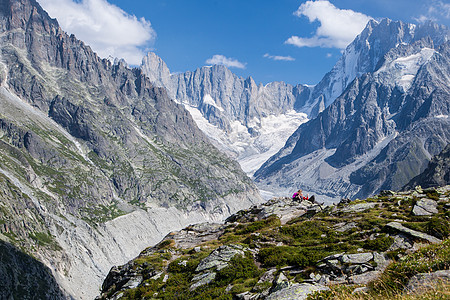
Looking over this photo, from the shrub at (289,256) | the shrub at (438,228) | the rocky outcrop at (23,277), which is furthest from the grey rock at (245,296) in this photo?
the rocky outcrop at (23,277)

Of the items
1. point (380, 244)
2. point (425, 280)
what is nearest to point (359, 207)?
point (380, 244)

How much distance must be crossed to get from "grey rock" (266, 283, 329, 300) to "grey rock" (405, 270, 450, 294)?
147 inches

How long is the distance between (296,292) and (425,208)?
2428 cm

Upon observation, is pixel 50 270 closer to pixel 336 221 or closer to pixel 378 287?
pixel 336 221

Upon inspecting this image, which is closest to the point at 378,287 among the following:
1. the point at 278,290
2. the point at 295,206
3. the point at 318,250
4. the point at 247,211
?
the point at 278,290

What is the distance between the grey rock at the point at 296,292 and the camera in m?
14.8

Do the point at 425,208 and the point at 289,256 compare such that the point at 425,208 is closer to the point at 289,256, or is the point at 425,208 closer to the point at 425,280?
the point at 289,256

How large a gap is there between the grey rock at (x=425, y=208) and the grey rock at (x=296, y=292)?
20984 millimetres

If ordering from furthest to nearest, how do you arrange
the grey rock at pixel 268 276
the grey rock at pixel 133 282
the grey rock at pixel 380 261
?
the grey rock at pixel 133 282 → the grey rock at pixel 268 276 → the grey rock at pixel 380 261

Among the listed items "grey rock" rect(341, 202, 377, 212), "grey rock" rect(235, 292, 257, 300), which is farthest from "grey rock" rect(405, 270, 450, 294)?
"grey rock" rect(341, 202, 377, 212)

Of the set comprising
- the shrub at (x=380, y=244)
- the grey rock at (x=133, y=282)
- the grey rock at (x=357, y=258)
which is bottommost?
the shrub at (x=380, y=244)

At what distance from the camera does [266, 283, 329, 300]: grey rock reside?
1478 cm

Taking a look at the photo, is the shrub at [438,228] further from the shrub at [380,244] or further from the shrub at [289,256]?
the shrub at [289,256]

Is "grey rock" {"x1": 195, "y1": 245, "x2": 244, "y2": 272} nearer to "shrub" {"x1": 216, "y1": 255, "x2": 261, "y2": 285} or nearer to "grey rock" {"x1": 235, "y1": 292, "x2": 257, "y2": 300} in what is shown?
"shrub" {"x1": 216, "y1": 255, "x2": 261, "y2": 285}
